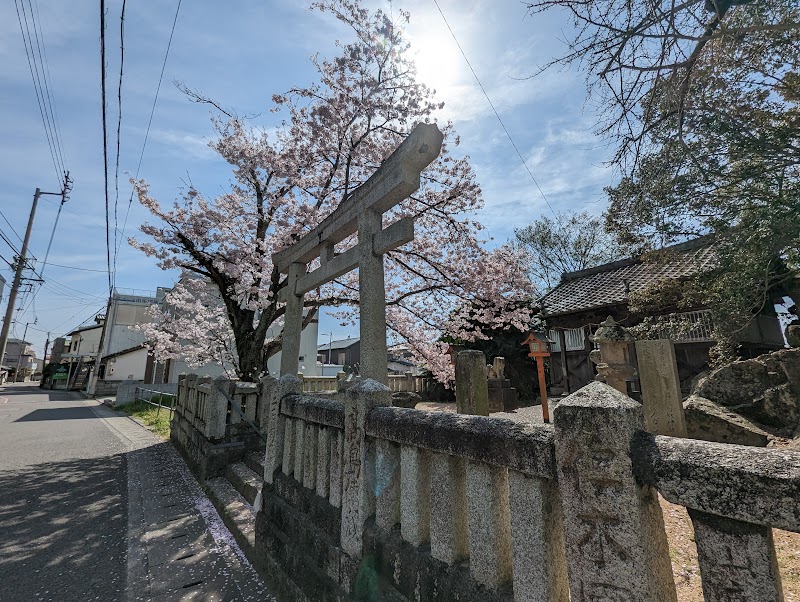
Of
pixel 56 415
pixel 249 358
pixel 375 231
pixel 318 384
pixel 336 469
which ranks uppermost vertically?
pixel 375 231

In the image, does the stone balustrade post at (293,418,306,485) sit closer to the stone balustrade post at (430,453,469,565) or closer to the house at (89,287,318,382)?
the stone balustrade post at (430,453,469,565)

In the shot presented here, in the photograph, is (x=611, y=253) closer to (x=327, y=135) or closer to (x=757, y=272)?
(x=757, y=272)

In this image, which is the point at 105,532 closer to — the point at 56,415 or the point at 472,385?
the point at 472,385

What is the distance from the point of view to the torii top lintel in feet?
13.7

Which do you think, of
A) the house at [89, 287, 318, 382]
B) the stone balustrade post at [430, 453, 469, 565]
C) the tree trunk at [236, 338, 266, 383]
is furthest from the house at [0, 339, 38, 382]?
the stone balustrade post at [430, 453, 469, 565]

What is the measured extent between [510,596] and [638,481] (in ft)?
2.81

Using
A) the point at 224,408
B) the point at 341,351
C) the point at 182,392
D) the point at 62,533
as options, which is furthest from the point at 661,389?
the point at 341,351

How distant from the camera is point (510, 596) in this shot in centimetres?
172

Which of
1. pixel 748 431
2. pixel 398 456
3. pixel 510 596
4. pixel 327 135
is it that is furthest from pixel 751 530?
pixel 327 135

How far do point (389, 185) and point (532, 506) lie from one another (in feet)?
12.4

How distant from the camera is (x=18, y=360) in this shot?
6084 cm

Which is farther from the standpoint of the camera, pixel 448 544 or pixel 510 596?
A: pixel 448 544

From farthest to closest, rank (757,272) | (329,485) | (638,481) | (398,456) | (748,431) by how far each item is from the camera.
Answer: (757,272)
(748,431)
(329,485)
(398,456)
(638,481)

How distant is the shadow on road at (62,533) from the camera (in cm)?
390
